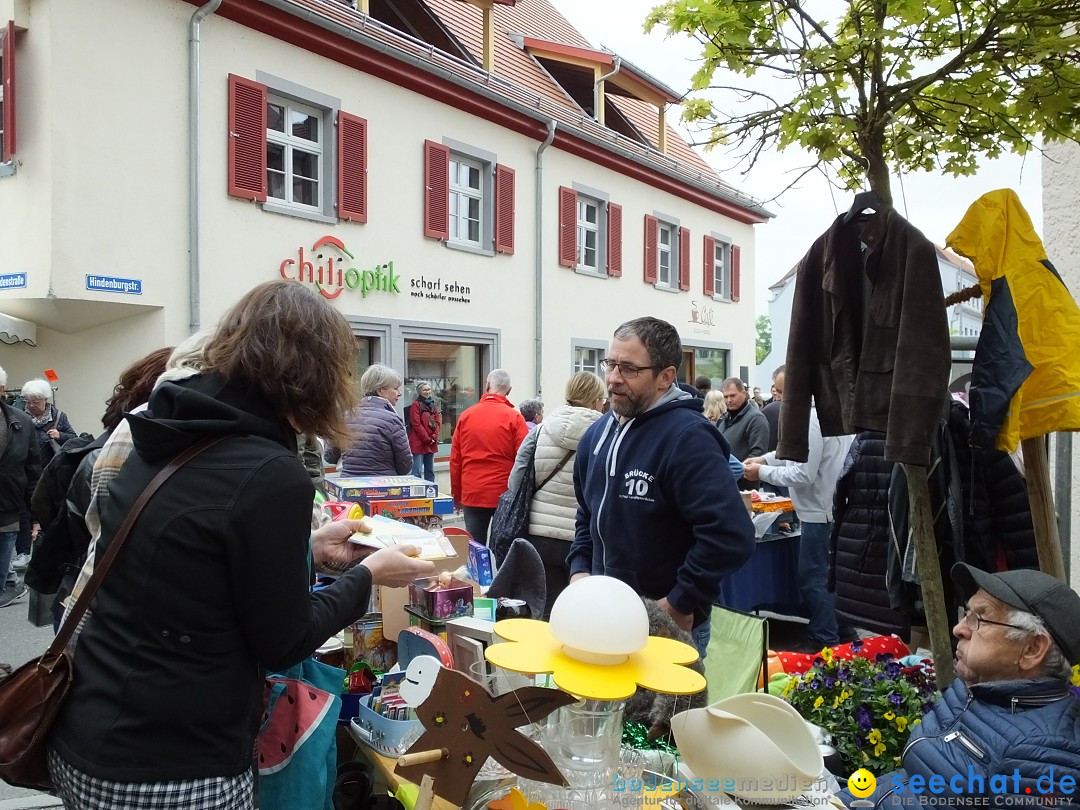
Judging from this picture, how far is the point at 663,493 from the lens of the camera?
280 centimetres

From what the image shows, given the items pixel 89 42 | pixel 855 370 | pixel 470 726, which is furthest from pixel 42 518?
pixel 89 42

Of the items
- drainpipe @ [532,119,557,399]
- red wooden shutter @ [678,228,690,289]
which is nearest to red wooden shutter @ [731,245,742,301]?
red wooden shutter @ [678,228,690,289]

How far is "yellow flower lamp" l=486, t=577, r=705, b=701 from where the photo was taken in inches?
60.6

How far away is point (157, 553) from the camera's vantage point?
62.7 inches

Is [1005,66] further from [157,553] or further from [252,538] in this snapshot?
[157,553]

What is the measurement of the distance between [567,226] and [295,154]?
540 centimetres

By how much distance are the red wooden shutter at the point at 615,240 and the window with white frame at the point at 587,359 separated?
4.97 feet

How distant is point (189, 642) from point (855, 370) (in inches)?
80.6

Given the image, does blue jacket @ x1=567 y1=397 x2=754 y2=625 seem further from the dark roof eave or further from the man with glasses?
the dark roof eave

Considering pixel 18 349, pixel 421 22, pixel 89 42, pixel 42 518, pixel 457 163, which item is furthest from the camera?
pixel 421 22

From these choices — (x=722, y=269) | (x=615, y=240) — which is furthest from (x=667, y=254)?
(x=722, y=269)

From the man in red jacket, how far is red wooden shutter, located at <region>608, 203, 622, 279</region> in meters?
9.69

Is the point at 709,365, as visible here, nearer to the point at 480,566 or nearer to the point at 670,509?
the point at 480,566

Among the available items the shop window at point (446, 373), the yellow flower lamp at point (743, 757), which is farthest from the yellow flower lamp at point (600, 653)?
the shop window at point (446, 373)
